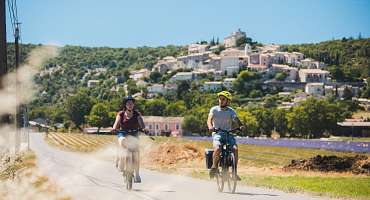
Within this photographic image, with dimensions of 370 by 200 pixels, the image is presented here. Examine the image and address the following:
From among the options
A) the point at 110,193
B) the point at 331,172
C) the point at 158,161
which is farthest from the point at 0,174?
the point at 158,161

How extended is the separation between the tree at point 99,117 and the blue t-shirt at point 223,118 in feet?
447

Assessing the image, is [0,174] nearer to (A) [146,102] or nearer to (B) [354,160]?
(B) [354,160]

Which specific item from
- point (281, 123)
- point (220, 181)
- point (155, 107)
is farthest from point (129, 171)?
point (155, 107)

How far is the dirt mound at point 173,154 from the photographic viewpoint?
34688 mm

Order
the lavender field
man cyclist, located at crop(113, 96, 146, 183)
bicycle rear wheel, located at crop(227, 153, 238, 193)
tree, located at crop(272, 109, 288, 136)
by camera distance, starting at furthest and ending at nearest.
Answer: tree, located at crop(272, 109, 288, 136) < the lavender field < man cyclist, located at crop(113, 96, 146, 183) < bicycle rear wheel, located at crop(227, 153, 238, 193)

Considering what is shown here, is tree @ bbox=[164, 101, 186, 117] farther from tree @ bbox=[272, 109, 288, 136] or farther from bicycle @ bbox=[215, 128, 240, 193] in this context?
bicycle @ bbox=[215, 128, 240, 193]

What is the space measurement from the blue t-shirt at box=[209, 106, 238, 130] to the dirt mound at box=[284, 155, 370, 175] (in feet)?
40.5

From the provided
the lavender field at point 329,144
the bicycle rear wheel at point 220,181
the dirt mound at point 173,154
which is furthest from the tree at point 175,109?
the bicycle rear wheel at point 220,181

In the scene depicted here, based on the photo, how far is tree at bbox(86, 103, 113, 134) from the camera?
15025 cm

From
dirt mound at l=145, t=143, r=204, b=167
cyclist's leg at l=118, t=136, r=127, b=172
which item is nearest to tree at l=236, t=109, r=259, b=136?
dirt mound at l=145, t=143, r=204, b=167

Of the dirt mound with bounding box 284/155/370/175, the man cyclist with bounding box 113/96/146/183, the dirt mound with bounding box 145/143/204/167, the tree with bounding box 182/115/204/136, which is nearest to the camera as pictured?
the man cyclist with bounding box 113/96/146/183

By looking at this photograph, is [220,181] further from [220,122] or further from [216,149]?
[220,122]

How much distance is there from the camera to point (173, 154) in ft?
117

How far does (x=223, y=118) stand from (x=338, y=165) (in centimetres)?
1362
